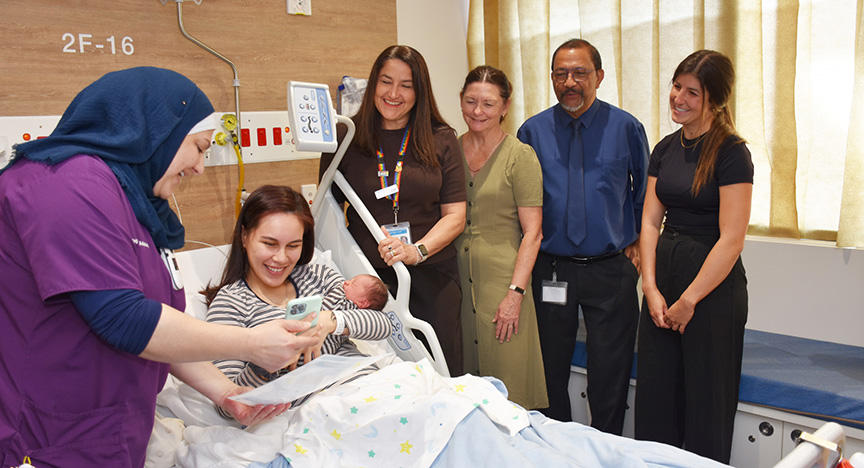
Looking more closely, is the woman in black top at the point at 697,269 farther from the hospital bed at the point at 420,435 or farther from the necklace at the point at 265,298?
the necklace at the point at 265,298

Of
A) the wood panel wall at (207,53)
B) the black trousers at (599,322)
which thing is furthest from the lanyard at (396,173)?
the wood panel wall at (207,53)

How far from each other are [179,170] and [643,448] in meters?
1.25

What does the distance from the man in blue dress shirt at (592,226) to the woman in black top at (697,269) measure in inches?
6.1

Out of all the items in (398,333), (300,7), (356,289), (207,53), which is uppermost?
(300,7)

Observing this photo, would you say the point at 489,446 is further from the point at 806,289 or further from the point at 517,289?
the point at 806,289

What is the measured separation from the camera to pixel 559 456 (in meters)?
1.50

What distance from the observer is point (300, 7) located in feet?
10.2

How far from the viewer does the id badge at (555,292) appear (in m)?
2.61

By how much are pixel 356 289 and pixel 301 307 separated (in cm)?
70

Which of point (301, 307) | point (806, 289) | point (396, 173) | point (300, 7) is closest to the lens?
point (301, 307)

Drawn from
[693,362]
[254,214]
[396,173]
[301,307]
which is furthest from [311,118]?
[693,362]

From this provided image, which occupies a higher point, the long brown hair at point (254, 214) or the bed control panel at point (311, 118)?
the bed control panel at point (311, 118)

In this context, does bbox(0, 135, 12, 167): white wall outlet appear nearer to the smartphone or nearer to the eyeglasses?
the smartphone

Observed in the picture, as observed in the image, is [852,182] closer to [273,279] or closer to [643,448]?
[643,448]
